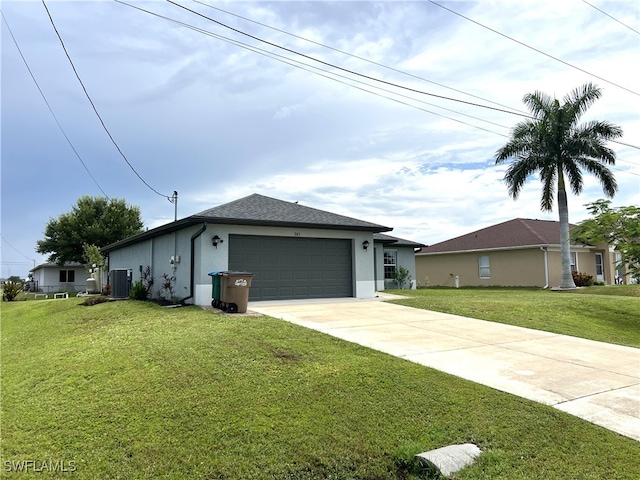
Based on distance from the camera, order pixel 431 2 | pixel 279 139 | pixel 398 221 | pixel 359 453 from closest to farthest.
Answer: pixel 359 453 < pixel 431 2 < pixel 279 139 < pixel 398 221

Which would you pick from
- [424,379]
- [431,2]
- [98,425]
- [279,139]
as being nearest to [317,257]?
[279,139]

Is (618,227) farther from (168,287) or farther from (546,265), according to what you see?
(168,287)

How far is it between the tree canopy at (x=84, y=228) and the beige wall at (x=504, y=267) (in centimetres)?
2779

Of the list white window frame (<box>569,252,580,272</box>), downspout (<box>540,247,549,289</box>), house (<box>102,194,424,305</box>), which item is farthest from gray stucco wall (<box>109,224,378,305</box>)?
white window frame (<box>569,252,580,272</box>)

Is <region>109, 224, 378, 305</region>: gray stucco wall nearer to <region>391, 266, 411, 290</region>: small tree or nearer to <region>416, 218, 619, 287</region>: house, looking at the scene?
<region>391, 266, 411, 290</region>: small tree

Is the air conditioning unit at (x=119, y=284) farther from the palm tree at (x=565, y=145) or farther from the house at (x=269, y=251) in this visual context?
the palm tree at (x=565, y=145)

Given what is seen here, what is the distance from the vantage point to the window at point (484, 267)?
27.1 metres

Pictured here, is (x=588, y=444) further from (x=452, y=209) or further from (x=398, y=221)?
(x=398, y=221)

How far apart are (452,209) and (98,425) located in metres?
21.8

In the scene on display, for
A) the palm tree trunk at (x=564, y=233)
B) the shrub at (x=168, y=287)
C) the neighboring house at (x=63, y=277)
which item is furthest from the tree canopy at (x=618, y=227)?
the neighboring house at (x=63, y=277)

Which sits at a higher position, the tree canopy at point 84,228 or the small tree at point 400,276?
the tree canopy at point 84,228

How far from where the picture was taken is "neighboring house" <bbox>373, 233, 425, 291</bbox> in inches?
845

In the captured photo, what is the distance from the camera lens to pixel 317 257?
14.4 meters

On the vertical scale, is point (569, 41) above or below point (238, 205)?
above
